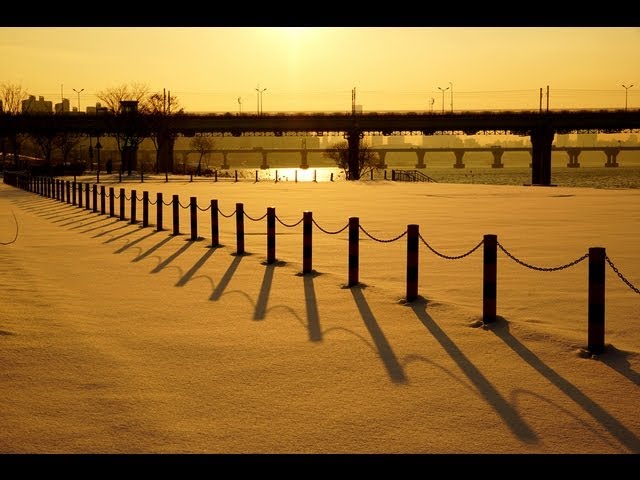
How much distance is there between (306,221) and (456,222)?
11390 millimetres

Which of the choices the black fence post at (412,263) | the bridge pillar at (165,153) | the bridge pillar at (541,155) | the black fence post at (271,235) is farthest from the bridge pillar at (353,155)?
the black fence post at (412,263)

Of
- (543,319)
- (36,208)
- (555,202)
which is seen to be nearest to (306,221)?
(543,319)

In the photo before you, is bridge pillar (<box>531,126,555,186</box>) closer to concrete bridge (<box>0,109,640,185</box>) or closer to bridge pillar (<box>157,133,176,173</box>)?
concrete bridge (<box>0,109,640,185</box>)

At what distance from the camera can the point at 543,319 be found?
988 centimetres

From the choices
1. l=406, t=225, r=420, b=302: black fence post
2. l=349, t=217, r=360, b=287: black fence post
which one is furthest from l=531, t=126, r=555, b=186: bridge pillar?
l=406, t=225, r=420, b=302: black fence post

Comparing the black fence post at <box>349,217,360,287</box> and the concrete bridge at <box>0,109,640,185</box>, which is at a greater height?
the concrete bridge at <box>0,109,640,185</box>

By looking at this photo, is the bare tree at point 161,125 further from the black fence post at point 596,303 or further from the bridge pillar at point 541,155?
the black fence post at point 596,303

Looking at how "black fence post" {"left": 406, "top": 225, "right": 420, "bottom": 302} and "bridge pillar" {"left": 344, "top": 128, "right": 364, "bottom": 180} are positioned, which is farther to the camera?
"bridge pillar" {"left": 344, "top": 128, "right": 364, "bottom": 180}

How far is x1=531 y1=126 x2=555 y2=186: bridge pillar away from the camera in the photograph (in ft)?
387

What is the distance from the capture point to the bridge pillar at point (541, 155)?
4646 inches

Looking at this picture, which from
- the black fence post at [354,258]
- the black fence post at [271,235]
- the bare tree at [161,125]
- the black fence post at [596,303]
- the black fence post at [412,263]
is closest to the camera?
the black fence post at [596,303]

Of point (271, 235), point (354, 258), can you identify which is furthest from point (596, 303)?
point (271, 235)
